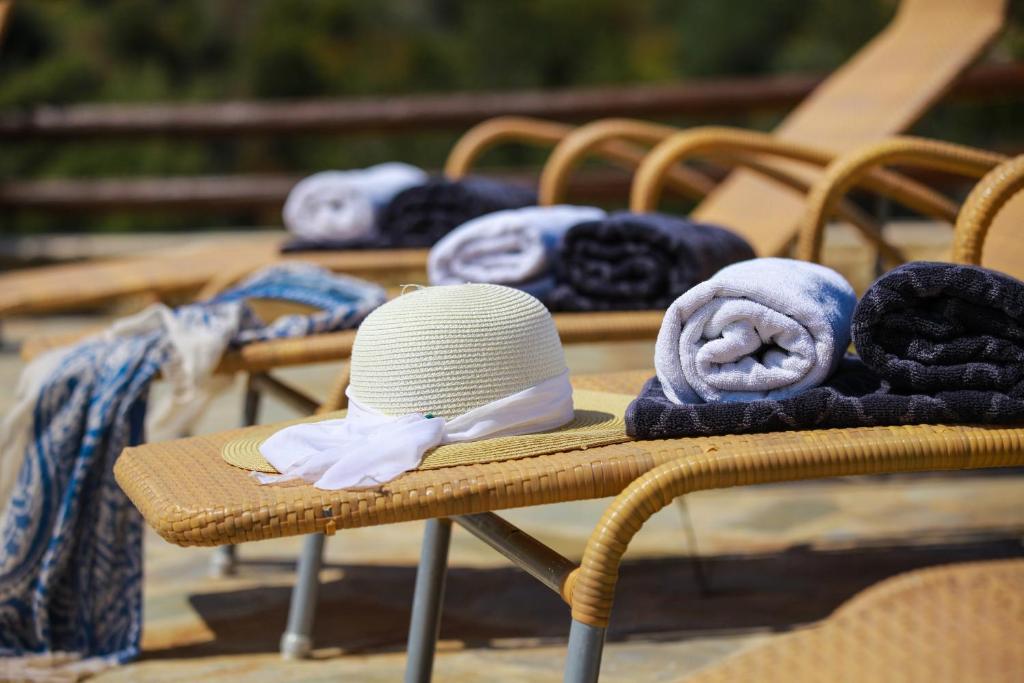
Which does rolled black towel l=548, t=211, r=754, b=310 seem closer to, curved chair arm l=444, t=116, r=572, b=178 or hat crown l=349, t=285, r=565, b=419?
hat crown l=349, t=285, r=565, b=419

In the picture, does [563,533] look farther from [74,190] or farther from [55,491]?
[74,190]

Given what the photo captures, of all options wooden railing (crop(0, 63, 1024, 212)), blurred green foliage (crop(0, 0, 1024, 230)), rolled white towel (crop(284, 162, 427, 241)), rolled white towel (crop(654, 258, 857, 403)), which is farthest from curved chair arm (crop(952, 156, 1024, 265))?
blurred green foliage (crop(0, 0, 1024, 230))

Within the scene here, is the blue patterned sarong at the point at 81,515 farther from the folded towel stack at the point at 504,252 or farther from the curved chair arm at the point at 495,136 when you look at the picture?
the curved chair arm at the point at 495,136

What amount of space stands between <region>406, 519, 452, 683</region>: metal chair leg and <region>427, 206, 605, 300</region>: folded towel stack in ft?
2.32

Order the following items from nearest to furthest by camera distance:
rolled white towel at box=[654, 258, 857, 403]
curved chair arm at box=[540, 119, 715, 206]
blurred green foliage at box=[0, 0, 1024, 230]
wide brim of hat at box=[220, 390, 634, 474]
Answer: wide brim of hat at box=[220, 390, 634, 474] < rolled white towel at box=[654, 258, 857, 403] < curved chair arm at box=[540, 119, 715, 206] < blurred green foliage at box=[0, 0, 1024, 230]

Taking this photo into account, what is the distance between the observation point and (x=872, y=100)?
348cm

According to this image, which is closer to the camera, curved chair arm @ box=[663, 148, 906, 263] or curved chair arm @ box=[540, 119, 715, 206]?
curved chair arm @ box=[663, 148, 906, 263]

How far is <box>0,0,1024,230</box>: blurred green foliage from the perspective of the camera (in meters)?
10.5

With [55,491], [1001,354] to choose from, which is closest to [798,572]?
[1001,354]

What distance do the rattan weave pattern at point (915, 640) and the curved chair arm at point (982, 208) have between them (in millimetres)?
424

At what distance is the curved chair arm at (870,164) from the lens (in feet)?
7.11

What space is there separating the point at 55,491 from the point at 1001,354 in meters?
1.37

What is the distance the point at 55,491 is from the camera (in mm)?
2107

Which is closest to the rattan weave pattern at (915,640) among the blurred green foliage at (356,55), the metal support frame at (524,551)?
the metal support frame at (524,551)
